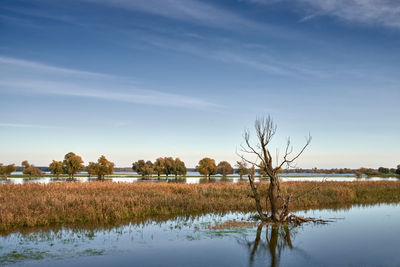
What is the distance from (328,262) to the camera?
12.2 m

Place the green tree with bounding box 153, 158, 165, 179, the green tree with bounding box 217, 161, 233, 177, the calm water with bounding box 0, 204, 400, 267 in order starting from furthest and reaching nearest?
the green tree with bounding box 217, 161, 233, 177 → the green tree with bounding box 153, 158, 165, 179 → the calm water with bounding box 0, 204, 400, 267

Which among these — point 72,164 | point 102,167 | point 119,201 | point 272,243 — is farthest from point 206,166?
point 272,243

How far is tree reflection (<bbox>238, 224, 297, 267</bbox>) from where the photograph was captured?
1305 cm

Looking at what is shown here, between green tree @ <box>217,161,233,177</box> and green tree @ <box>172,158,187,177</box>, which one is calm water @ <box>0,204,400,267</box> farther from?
green tree @ <box>217,161,233,177</box>

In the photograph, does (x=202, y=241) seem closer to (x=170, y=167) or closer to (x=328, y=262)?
(x=328, y=262)

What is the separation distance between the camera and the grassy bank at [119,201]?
753 inches

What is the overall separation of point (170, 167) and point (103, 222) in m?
107

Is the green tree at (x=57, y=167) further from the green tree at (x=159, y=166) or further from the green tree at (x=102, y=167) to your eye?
the green tree at (x=159, y=166)

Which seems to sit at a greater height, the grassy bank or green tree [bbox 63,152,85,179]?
green tree [bbox 63,152,85,179]

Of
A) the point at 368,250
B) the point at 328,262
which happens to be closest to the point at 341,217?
the point at 368,250

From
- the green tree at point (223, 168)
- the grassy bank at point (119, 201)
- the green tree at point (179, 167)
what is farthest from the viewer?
the green tree at point (223, 168)

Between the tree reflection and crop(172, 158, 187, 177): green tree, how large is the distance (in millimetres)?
108146

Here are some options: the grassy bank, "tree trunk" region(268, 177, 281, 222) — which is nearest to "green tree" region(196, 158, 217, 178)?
the grassy bank

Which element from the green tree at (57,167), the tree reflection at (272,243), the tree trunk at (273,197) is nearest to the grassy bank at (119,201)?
the tree trunk at (273,197)
